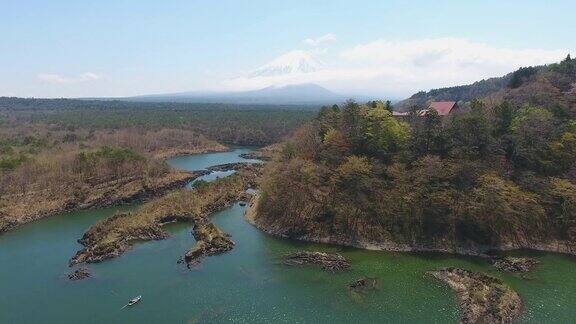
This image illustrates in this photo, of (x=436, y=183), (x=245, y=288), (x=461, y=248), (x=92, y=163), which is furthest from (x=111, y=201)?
(x=461, y=248)

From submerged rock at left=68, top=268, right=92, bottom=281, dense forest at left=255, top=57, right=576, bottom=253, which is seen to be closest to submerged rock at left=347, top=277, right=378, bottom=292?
dense forest at left=255, top=57, right=576, bottom=253

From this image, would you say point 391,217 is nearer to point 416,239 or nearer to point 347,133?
point 416,239

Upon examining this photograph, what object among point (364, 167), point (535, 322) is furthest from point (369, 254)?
point (535, 322)

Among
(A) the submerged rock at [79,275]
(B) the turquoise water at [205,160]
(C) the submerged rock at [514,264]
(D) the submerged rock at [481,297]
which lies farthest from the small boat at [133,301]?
(B) the turquoise water at [205,160]

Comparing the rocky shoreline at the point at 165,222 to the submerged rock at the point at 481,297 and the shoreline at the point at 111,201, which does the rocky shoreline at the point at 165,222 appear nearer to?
the shoreline at the point at 111,201

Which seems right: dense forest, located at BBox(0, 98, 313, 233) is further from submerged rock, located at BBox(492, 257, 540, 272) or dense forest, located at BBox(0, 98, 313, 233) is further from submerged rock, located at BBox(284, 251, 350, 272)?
submerged rock, located at BBox(492, 257, 540, 272)

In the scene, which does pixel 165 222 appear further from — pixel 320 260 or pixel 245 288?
pixel 320 260

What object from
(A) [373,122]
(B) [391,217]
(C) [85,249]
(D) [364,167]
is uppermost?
(A) [373,122]
